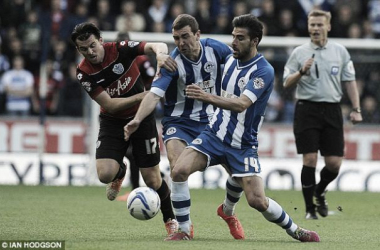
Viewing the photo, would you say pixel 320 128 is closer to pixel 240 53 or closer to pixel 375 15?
pixel 240 53

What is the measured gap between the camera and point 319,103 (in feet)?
37.0

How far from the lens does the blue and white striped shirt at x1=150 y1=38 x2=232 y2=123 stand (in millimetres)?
8812

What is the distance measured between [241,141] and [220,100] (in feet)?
1.83

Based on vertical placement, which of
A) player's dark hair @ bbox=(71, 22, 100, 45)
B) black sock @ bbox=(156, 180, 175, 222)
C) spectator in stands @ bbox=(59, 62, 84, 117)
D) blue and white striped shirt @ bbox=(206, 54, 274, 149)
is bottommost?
spectator in stands @ bbox=(59, 62, 84, 117)

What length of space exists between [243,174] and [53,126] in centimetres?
900

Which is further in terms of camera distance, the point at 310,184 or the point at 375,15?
the point at 375,15

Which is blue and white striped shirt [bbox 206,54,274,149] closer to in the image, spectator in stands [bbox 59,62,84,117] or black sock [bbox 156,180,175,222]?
black sock [bbox 156,180,175,222]

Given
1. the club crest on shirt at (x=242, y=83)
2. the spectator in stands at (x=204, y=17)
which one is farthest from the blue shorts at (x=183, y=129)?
the spectator in stands at (x=204, y=17)

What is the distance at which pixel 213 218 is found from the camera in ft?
35.6

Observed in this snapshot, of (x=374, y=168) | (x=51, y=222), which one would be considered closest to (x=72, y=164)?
(x=374, y=168)

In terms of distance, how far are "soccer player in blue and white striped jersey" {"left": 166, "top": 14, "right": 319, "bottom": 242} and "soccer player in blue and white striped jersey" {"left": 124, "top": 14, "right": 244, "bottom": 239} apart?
1.74 feet

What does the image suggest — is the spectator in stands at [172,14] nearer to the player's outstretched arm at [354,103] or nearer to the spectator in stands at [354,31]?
the spectator in stands at [354,31]

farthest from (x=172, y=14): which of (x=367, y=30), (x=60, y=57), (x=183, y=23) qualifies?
(x=183, y=23)

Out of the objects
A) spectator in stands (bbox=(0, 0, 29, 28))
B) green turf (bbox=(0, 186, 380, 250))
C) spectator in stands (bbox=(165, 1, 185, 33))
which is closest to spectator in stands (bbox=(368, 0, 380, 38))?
spectator in stands (bbox=(165, 1, 185, 33))
